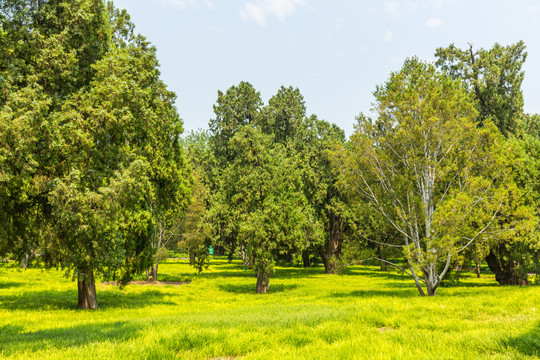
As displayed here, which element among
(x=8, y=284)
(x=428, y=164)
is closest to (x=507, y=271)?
(x=428, y=164)

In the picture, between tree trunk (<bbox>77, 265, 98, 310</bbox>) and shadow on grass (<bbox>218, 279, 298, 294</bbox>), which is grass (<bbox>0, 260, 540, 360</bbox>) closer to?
tree trunk (<bbox>77, 265, 98, 310</bbox>)

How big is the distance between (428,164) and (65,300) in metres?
21.1

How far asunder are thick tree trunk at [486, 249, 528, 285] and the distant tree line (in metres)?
0.12

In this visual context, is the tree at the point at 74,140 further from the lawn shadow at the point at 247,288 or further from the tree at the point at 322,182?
the tree at the point at 322,182

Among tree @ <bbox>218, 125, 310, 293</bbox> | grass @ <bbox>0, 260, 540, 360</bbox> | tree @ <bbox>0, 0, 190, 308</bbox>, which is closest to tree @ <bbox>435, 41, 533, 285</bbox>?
tree @ <bbox>218, 125, 310, 293</bbox>

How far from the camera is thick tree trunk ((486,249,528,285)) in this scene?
24422mm

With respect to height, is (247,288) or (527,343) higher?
(527,343)

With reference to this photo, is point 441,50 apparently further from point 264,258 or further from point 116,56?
point 116,56

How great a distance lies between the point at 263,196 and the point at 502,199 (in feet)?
51.4

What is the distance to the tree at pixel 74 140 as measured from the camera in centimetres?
1299

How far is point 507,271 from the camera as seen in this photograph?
25.2 metres

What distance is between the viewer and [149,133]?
18844 mm

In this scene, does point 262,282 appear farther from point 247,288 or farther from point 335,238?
point 335,238

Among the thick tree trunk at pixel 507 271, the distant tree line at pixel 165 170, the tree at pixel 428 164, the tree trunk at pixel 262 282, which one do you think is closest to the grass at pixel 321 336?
the distant tree line at pixel 165 170
